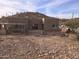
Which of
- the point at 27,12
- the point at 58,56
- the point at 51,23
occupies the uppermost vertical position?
the point at 27,12

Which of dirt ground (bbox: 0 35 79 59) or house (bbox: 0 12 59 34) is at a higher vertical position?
house (bbox: 0 12 59 34)

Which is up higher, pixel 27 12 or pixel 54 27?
pixel 27 12

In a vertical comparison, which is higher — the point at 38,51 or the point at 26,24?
the point at 26,24

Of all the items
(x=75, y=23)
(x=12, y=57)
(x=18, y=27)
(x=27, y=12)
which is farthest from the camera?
(x=27, y=12)

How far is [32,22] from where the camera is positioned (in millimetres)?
39125

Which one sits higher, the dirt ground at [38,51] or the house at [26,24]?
the house at [26,24]

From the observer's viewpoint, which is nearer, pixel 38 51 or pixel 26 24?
pixel 38 51

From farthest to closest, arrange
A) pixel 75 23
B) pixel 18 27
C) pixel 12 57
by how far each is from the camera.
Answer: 1. pixel 75 23
2. pixel 18 27
3. pixel 12 57

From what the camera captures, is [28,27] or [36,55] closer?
[36,55]

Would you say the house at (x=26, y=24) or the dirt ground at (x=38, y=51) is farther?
the house at (x=26, y=24)

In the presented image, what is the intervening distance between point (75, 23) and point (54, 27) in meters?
6.87

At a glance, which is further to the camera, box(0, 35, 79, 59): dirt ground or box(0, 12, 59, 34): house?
box(0, 12, 59, 34): house

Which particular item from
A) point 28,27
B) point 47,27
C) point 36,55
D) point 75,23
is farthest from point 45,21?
point 36,55

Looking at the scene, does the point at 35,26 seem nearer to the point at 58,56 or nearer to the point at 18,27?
the point at 18,27
